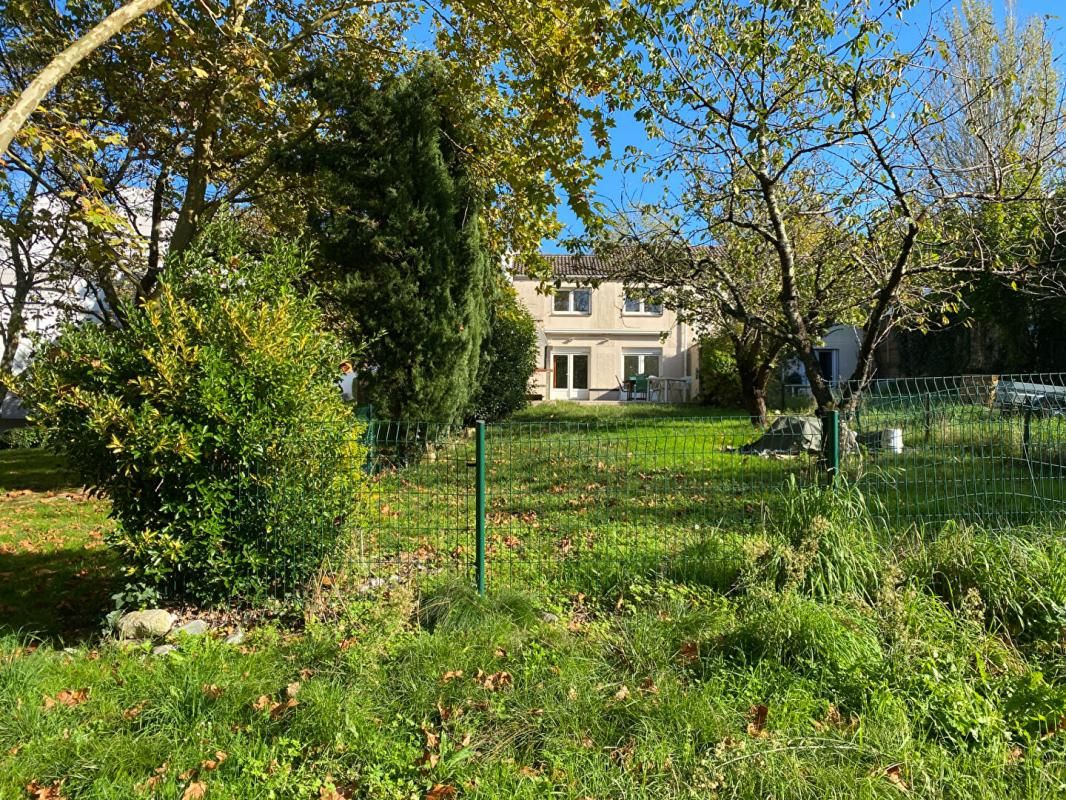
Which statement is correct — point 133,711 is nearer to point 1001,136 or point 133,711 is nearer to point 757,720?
point 757,720

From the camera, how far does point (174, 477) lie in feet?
14.1

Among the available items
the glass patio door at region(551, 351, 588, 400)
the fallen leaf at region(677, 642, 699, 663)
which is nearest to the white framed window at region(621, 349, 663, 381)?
the glass patio door at region(551, 351, 588, 400)

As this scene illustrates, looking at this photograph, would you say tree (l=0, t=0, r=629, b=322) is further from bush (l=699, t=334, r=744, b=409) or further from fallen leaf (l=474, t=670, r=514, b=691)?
bush (l=699, t=334, r=744, b=409)

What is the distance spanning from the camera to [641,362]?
30875mm

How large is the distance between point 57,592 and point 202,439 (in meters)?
2.45

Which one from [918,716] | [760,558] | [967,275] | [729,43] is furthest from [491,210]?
[918,716]

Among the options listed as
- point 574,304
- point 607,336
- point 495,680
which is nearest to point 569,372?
point 607,336

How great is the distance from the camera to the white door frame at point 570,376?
30.6 meters

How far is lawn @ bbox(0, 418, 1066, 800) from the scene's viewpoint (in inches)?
107

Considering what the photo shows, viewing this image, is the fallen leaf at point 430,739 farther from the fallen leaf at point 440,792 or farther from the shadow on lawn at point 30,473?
the shadow on lawn at point 30,473

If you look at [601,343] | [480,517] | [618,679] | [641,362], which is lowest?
[618,679]

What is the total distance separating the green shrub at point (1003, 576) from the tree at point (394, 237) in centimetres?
694

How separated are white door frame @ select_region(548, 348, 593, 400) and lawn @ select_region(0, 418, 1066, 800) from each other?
2509 centimetres

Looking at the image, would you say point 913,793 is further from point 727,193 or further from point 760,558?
point 727,193
